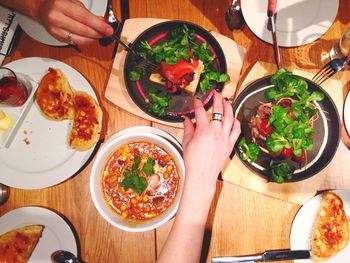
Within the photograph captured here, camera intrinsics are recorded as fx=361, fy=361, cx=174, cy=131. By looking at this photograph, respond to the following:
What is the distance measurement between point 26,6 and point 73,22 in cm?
42

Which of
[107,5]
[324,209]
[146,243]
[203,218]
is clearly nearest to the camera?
[203,218]

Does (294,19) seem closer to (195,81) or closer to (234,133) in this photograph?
(195,81)

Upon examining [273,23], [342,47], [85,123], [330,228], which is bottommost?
[330,228]

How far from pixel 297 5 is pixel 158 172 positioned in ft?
4.00

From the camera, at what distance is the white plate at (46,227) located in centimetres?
192

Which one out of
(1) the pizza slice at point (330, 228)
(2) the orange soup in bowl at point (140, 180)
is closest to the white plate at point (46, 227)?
(2) the orange soup in bowl at point (140, 180)

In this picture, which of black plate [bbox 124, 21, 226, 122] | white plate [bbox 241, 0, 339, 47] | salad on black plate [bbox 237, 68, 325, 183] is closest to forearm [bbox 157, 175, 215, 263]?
salad on black plate [bbox 237, 68, 325, 183]

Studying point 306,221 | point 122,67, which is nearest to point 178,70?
point 122,67

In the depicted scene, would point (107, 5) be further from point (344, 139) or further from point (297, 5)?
point (344, 139)

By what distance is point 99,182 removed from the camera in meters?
1.92

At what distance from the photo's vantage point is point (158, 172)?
198 centimetres

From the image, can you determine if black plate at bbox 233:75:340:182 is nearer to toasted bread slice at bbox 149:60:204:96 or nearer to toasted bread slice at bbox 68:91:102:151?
toasted bread slice at bbox 149:60:204:96

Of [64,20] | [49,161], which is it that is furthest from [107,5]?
[49,161]

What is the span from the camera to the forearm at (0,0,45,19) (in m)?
2.00
